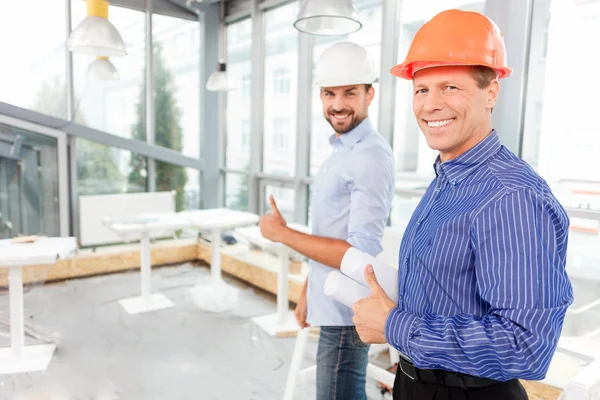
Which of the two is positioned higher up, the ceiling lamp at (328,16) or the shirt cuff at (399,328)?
the ceiling lamp at (328,16)

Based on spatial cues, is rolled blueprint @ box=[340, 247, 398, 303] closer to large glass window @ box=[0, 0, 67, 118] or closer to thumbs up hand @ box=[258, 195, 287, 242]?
thumbs up hand @ box=[258, 195, 287, 242]

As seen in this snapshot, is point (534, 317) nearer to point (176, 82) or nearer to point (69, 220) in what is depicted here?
point (69, 220)

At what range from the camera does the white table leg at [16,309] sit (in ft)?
9.02

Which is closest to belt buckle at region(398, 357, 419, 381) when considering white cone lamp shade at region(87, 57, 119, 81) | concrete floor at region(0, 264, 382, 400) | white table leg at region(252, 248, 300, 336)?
concrete floor at region(0, 264, 382, 400)

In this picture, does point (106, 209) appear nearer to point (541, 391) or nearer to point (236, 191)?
point (236, 191)

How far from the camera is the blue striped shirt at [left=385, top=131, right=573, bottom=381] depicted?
73 centimetres

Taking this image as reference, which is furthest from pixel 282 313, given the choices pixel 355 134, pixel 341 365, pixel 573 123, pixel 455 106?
pixel 455 106

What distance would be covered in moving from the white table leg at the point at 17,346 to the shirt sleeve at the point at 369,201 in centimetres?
239

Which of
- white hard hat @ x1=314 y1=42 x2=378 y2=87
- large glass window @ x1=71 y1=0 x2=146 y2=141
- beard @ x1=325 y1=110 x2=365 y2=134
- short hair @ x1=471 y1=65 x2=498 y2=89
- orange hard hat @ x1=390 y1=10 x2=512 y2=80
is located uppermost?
large glass window @ x1=71 y1=0 x2=146 y2=141

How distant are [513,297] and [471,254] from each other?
4.8 inches

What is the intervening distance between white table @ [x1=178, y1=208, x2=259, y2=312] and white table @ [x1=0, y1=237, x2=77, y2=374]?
129 cm

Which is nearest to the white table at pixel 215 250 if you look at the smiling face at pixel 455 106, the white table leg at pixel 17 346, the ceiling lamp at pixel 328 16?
the white table leg at pixel 17 346

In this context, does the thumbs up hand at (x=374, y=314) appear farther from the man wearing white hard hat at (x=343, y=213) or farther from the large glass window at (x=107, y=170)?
the large glass window at (x=107, y=170)

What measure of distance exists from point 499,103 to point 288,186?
2.45 meters
